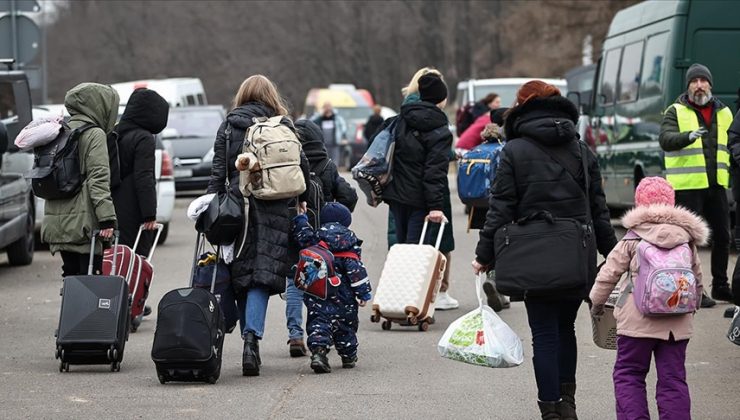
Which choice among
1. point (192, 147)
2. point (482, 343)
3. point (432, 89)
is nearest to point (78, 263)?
point (432, 89)

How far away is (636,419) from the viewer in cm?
697

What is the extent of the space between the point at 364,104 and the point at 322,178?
1572 inches

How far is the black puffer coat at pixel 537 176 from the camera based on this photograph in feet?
23.9

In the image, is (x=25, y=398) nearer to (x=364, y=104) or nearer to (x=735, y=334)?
(x=735, y=334)

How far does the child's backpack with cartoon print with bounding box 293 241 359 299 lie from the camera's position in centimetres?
920

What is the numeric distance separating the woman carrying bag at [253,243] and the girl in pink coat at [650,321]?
2602mm

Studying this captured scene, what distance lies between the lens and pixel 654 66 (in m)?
17.1

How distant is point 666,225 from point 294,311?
367 centimetres

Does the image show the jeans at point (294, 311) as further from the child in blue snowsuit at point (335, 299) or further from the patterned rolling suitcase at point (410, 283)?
the patterned rolling suitcase at point (410, 283)

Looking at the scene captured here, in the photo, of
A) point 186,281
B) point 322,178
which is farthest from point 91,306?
point 186,281

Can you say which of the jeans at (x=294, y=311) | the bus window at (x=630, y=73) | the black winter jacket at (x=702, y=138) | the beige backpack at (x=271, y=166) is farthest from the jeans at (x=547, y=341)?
the bus window at (x=630, y=73)

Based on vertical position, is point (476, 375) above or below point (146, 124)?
below

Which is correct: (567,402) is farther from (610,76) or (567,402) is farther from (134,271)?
(610,76)

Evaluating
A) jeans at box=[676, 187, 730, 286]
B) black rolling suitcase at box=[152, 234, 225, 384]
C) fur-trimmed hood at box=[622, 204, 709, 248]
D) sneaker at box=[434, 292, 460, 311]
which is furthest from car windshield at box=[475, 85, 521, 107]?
fur-trimmed hood at box=[622, 204, 709, 248]
